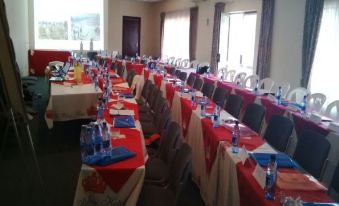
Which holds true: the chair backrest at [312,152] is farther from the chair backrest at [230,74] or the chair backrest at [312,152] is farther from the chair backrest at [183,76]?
the chair backrest at [230,74]

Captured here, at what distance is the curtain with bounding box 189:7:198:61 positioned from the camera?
10.2 metres

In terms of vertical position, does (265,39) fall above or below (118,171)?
above

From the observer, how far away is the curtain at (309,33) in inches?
221

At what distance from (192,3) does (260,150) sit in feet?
29.0

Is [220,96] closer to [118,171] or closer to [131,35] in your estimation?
[118,171]

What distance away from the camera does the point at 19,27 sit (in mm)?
9125

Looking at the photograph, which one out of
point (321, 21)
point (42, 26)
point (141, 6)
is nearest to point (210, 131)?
point (321, 21)

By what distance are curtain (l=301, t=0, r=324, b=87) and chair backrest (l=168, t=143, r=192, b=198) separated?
447cm

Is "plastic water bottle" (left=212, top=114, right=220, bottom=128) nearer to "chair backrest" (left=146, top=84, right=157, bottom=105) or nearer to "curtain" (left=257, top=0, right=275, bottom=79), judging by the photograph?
"chair backrest" (left=146, top=84, right=157, bottom=105)

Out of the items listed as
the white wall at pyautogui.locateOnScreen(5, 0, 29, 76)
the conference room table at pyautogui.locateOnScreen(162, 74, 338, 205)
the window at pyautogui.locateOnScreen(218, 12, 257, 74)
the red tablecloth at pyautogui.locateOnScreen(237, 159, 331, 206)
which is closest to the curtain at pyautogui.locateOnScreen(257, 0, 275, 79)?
the window at pyautogui.locateOnScreen(218, 12, 257, 74)

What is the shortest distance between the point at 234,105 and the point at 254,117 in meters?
0.66

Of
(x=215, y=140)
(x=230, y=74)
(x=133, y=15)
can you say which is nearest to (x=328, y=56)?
(x=230, y=74)

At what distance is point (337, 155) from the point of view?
311 centimetres

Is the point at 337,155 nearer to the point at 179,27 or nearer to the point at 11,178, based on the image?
the point at 11,178
